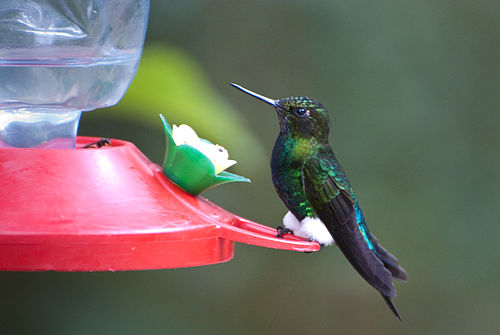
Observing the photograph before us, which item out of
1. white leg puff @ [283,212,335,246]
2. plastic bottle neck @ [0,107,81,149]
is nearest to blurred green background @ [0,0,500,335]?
white leg puff @ [283,212,335,246]

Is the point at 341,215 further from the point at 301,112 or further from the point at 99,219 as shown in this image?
the point at 99,219

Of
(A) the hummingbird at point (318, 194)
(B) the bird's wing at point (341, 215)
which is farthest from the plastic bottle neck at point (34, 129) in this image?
(B) the bird's wing at point (341, 215)

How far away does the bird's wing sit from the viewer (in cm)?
221

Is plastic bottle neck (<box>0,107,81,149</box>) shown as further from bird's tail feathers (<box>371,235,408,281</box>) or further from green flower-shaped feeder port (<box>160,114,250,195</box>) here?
bird's tail feathers (<box>371,235,408,281</box>)

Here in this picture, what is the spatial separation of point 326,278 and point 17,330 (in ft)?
7.28

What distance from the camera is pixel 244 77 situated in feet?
15.5

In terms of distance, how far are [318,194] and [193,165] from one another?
0.58 meters

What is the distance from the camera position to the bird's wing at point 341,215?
221 cm

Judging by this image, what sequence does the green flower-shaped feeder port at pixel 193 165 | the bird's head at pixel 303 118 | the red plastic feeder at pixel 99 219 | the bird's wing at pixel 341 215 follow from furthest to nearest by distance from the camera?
1. the bird's head at pixel 303 118
2. the bird's wing at pixel 341 215
3. the green flower-shaped feeder port at pixel 193 165
4. the red plastic feeder at pixel 99 219

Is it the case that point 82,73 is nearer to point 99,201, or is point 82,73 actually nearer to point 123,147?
point 123,147

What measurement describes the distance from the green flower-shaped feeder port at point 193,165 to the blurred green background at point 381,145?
2.46 metres

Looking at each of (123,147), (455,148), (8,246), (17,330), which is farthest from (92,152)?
(455,148)

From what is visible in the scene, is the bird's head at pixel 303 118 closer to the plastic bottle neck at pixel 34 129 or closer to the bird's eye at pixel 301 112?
the bird's eye at pixel 301 112

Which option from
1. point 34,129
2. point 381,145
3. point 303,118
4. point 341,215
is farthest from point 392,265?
point 381,145
